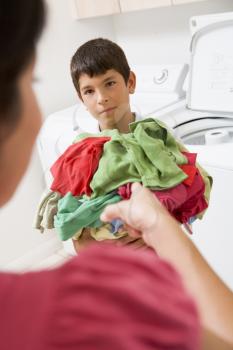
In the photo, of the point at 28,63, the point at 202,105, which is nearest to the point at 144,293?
the point at 28,63

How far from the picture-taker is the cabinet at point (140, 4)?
6.47 ft

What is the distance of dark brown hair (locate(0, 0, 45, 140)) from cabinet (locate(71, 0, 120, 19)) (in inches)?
76.5

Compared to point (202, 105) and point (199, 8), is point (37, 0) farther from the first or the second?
point (199, 8)

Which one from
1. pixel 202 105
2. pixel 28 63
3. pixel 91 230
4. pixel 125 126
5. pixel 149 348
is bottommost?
pixel 202 105

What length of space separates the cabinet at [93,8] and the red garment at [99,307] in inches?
81.1

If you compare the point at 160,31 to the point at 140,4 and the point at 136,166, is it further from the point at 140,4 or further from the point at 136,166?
the point at 136,166

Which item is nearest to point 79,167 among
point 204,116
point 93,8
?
point 204,116

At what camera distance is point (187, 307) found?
1.20 ft

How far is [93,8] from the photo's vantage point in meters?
2.38

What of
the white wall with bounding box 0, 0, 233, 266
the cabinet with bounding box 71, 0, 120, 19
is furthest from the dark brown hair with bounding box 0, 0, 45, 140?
the white wall with bounding box 0, 0, 233, 266

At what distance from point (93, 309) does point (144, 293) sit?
0.15 feet

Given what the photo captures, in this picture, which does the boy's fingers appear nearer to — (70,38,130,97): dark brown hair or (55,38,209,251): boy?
(55,38,209,251): boy

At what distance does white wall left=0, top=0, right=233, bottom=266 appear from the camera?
2.49 metres

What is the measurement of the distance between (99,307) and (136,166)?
66 centimetres
